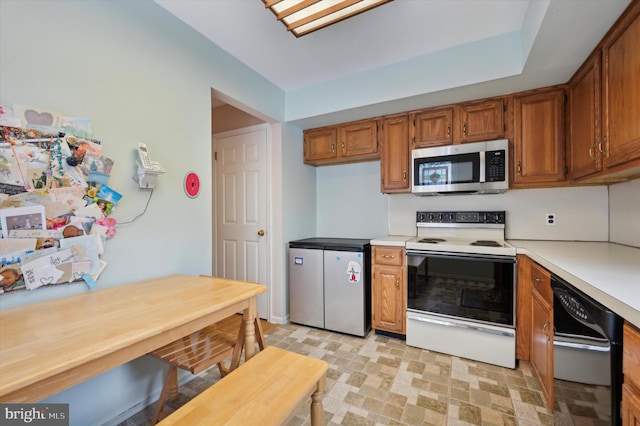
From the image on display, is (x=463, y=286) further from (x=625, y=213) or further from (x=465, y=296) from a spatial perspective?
(x=625, y=213)

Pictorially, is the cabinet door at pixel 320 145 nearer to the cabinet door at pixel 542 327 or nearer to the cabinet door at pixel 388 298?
the cabinet door at pixel 388 298

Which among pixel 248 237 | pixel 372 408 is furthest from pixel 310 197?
pixel 372 408

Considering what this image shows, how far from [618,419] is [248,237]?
2.91 metres

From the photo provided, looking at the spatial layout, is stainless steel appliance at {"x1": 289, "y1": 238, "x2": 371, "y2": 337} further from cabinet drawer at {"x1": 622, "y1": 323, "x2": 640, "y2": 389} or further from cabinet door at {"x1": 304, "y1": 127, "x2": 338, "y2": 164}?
cabinet drawer at {"x1": 622, "y1": 323, "x2": 640, "y2": 389}

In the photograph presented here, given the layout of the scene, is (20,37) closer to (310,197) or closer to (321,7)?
(321,7)

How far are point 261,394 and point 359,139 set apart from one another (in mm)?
2481

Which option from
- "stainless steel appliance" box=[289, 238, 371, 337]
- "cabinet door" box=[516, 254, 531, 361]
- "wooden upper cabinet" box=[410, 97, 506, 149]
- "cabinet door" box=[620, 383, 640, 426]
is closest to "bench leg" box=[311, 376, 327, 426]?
"cabinet door" box=[620, 383, 640, 426]

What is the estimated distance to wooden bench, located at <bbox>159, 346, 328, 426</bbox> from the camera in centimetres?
88

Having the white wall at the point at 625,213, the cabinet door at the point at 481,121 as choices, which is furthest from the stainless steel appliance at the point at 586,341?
the cabinet door at the point at 481,121

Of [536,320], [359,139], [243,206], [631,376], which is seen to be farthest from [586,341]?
[243,206]

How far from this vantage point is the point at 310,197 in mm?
3326

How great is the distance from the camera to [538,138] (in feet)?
7.14

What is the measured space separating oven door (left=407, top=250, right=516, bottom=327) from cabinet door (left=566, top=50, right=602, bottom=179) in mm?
822

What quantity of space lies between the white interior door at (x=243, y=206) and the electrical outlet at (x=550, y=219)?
2.71 meters
